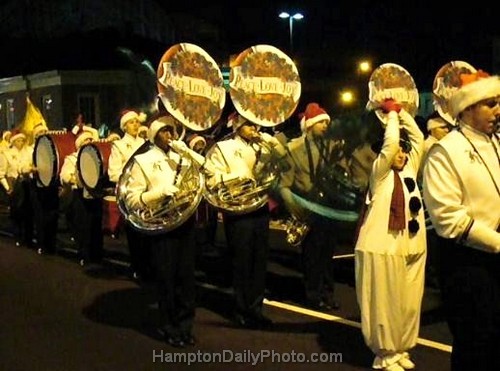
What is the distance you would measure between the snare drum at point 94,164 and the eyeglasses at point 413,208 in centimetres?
515

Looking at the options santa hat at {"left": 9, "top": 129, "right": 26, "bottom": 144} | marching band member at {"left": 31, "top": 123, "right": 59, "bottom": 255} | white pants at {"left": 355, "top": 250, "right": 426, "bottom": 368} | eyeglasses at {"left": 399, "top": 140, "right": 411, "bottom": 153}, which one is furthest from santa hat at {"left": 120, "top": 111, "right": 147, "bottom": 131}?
white pants at {"left": 355, "top": 250, "right": 426, "bottom": 368}

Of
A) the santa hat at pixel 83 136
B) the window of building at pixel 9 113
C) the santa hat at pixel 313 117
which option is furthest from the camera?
the window of building at pixel 9 113

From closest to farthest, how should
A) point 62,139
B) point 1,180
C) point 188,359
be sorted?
point 188,359 → point 62,139 → point 1,180

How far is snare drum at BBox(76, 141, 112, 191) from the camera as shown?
10.1 m

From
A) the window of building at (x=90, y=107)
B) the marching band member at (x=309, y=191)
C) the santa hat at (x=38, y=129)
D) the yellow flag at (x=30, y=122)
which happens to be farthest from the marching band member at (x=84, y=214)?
the window of building at (x=90, y=107)

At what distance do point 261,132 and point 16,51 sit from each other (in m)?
36.8

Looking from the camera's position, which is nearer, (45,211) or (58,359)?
(58,359)

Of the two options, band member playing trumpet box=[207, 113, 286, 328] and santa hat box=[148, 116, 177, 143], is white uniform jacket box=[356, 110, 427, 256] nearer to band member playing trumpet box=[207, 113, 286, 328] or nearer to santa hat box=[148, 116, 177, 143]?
band member playing trumpet box=[207, 113, 286, 328]

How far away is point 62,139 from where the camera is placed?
38.0 feet

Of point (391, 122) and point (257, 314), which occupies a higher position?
point (391, 122)

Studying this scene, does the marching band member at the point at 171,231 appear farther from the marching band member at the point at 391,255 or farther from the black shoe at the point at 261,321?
the marching band member at the point at 391,255

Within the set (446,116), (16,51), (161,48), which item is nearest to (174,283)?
(446,116)

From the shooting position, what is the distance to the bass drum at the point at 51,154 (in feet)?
37.1

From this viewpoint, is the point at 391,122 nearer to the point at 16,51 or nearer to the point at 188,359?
the point at 188,359
